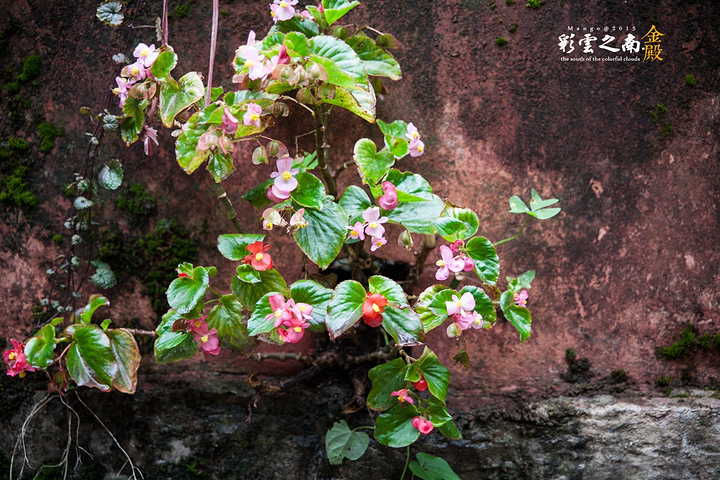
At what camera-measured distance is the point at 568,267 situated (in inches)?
53.7

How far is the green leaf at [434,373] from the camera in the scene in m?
1.02

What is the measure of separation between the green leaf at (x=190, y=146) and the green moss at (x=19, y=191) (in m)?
0.69

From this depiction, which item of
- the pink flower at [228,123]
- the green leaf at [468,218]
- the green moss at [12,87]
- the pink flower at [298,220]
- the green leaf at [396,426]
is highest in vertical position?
the pink flower at [228,123]

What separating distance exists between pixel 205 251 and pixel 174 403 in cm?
42

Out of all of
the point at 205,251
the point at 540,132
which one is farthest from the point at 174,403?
the point at 540,132

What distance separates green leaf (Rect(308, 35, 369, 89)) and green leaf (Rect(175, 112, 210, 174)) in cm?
25

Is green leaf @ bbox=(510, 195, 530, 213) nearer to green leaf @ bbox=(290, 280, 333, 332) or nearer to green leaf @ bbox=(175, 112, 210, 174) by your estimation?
green leaf @ bbox=(290, 280, 333, 332)

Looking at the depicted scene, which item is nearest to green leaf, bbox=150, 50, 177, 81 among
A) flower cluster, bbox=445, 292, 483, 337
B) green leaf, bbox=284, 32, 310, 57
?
green leaf, bbox=284, 32, 310, 57

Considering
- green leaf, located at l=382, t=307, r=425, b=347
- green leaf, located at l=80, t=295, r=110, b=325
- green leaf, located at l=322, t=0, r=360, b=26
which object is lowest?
green leaf, located at l=80, t=295, r=110, b=325

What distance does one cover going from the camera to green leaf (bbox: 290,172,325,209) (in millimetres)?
965

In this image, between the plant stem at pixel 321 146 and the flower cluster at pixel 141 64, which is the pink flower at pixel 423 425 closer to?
the plant stem at pixel 321 146

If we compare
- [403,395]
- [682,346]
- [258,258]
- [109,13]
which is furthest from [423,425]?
[109,13]

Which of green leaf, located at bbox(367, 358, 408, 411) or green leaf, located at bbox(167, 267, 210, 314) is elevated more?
green leaf, located at bbox(167, 267, 210, 314)

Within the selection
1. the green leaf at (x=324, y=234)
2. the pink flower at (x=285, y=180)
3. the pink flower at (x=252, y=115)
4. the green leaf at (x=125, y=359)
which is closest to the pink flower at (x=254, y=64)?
the pink flower at (x=252, y=115)
